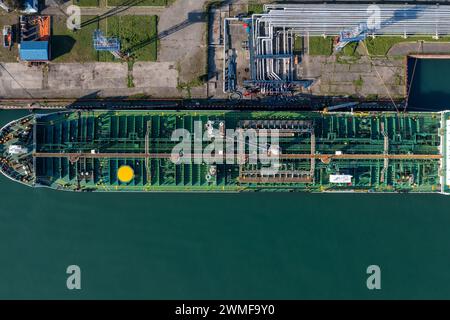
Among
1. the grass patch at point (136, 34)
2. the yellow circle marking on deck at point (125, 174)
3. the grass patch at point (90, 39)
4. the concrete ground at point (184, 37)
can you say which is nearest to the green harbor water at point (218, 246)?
the yellow circle marking on deck at point (125, 174)

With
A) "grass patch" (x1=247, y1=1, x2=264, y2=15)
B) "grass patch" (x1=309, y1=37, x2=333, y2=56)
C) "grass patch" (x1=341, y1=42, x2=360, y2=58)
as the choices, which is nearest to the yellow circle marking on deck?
"grass patch" (x1=247, y1=1, x2=264, y2=15)

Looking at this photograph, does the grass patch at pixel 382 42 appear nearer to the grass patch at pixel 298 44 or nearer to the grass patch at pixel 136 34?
the grass patch at pixel 298 44

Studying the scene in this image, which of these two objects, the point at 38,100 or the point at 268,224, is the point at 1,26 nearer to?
the point at 38,100

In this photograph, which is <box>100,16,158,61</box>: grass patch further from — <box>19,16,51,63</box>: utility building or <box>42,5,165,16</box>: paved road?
<box>19,16,51,63</box>: utility building

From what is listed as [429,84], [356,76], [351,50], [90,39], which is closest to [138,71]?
[90,39]
